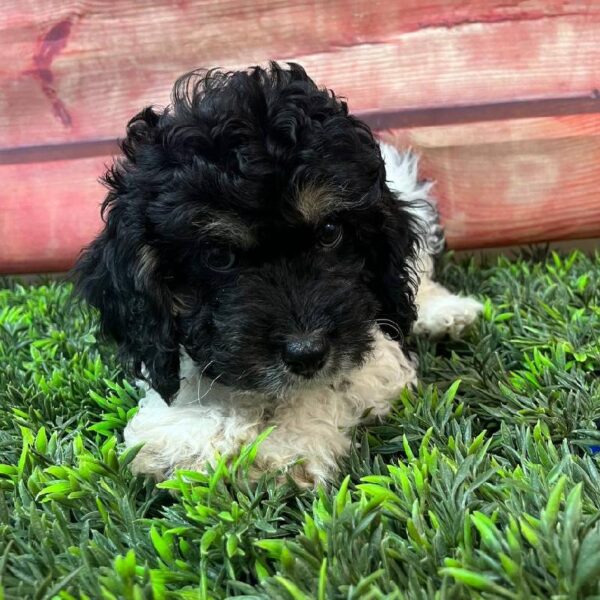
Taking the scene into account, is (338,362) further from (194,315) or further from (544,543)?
(544,543)

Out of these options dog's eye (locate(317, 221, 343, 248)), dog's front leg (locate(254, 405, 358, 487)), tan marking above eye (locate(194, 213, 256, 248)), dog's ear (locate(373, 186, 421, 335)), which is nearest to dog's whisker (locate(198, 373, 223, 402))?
dog's front leg (locate(254, 405, 358, 487))

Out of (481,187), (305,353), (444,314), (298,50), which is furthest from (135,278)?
(481,187)

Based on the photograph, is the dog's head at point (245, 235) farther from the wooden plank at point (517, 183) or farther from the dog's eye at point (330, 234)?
the wooden plank at point (517, 183)

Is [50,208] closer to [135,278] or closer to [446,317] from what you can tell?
[135,278]

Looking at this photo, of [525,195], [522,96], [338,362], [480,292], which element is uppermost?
[522,96]

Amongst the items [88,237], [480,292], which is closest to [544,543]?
[480,292]

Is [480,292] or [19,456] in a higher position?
[19,456]

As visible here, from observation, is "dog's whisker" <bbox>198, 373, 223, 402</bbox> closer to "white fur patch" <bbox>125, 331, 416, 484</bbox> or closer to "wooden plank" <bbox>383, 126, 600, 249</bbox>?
"white fur patch" <bbox>125, 331, 416, 484</bbox>
